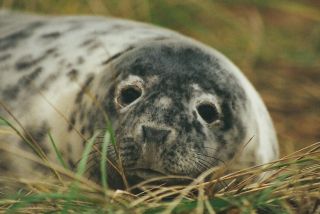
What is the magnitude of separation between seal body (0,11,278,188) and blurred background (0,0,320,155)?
61.6 inches

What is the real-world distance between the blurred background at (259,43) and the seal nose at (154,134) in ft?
7.06

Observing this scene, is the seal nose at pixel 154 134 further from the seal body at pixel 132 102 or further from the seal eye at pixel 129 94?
the seal eye at pixel 129 94

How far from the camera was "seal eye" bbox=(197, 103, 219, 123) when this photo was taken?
309 cm

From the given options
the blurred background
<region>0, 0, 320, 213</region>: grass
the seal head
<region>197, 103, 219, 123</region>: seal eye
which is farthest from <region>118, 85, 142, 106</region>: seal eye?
the blurred background

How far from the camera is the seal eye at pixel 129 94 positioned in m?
3.09

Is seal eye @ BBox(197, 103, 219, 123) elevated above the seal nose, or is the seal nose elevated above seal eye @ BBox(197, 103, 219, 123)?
seal eye @ BBox(197, 103, 219, 123)

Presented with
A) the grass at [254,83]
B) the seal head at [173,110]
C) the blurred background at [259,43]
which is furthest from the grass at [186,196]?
the blurred background at [259,43]

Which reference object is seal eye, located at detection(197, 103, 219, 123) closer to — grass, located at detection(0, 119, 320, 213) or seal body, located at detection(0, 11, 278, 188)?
seal body, located at detection(0, 11, 278, 188)

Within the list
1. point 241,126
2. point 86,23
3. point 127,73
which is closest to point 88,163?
point 127,73

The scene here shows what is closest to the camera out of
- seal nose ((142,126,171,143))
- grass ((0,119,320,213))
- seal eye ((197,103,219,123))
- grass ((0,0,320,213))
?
grass ((0,119,320,213))

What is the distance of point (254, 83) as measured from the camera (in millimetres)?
5758

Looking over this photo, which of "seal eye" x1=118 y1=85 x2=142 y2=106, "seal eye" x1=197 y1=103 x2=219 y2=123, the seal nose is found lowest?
the seal nose

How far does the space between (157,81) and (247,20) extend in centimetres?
411

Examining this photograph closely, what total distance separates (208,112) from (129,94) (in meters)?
0.30
